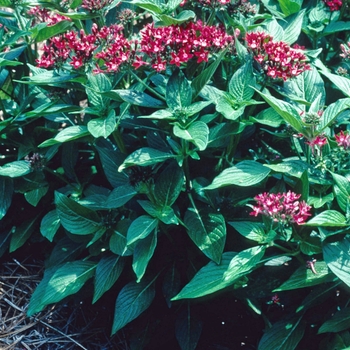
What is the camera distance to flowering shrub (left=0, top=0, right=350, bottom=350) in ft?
6.54

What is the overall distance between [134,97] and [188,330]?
96 cm

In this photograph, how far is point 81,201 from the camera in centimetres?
229

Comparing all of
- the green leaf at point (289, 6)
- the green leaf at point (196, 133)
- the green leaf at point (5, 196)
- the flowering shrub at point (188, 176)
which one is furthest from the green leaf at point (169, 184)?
the green leaf at point (289, 6)

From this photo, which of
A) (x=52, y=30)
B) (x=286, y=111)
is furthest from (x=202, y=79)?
(x=52, y=30)

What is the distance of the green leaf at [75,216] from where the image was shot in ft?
7.34

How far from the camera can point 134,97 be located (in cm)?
207

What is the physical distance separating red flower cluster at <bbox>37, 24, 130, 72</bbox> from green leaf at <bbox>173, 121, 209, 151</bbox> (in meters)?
0.35

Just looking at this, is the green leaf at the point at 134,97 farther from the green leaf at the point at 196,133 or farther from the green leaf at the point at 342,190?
the green leaf at the point at 342,190

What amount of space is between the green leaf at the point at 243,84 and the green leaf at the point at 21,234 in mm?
1184

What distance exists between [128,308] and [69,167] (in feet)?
2.31

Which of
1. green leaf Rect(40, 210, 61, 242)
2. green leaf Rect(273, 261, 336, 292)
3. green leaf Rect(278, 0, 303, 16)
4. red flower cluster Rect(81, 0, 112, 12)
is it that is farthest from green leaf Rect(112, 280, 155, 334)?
green leaf Rect(278, 0, 303, 16)

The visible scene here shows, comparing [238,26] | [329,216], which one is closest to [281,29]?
[238,26]

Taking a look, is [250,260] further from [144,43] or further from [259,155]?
[144,43]

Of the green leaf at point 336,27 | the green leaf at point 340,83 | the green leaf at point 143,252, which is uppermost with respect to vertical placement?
the green leaf at point 340,83
